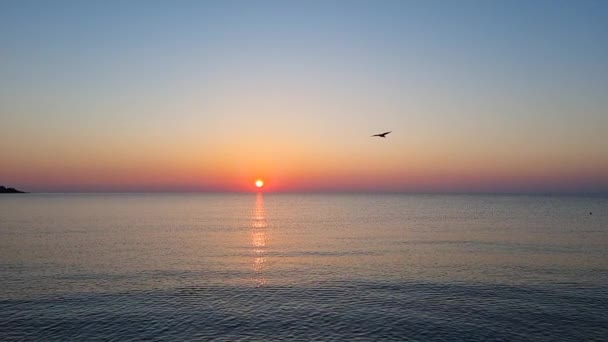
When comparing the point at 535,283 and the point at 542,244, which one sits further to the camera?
the point at 542,244

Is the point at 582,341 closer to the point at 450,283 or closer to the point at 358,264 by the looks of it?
the point at 450,283

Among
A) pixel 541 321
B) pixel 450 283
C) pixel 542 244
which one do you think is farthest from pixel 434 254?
pixel 541 321

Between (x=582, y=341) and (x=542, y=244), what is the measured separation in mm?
66992

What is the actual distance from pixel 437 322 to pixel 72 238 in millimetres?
94189

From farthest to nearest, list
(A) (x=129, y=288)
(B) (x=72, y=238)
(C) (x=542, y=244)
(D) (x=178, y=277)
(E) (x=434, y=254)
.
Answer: (B) (x=72, y=238) → (C) (x=542, y=244) → (E) (x=434, y=254) → (D) (x=178, y=277) → (A) (x=129, y=288)

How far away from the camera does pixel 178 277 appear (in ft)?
206

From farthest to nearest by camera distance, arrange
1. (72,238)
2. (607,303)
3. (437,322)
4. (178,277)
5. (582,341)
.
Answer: (72,238) < (178,277) < (607,303) < (437,322) < (582,341)

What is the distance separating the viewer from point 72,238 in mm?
106812

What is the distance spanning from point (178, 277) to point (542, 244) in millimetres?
78708

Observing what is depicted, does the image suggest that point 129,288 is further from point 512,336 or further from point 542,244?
point 542,244

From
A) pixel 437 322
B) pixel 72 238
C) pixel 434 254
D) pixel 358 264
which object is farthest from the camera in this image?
pixel 72 238

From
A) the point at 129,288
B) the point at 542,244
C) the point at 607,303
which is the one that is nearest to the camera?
the point at 607,303

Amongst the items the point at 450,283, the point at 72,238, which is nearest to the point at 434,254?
the point at 450,283

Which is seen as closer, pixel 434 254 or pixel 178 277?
pixel 178 277
